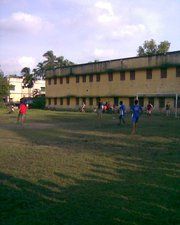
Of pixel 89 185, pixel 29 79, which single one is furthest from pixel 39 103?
pixel 89 185

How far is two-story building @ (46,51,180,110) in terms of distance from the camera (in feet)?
140

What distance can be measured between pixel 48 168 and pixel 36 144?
504 centimetres

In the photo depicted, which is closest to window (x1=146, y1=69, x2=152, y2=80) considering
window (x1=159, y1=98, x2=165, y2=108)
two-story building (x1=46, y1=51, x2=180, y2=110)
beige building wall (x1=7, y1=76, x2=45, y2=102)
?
two-story building (x1=46, y1=51, x2=180, y2=110)

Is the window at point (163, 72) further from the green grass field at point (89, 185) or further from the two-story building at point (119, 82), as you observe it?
the green grass field at point (89, 185)

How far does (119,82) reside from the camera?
48.8 meters

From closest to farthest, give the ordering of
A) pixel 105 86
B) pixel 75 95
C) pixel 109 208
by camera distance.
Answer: pixel 109 208 → pixel 105 86 → pixel 75 95

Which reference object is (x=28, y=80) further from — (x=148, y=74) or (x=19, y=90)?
(x=148, y=74)

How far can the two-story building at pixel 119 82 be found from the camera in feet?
140

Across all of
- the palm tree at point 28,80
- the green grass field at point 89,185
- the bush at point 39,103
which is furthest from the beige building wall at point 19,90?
the green grass field at point 89,185

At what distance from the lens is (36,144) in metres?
14.7

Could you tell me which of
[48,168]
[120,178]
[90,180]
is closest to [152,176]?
[120,178]

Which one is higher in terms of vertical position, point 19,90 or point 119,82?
point 19,90

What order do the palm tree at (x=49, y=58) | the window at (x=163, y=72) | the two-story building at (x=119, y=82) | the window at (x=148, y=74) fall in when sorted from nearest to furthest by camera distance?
the two-story building at (x=119, y=82)
the window at (x=163, y=72)
the window at (x=148, y=74)
the palm tree at (x=49, y=58)

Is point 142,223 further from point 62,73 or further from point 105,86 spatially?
point 62,73
